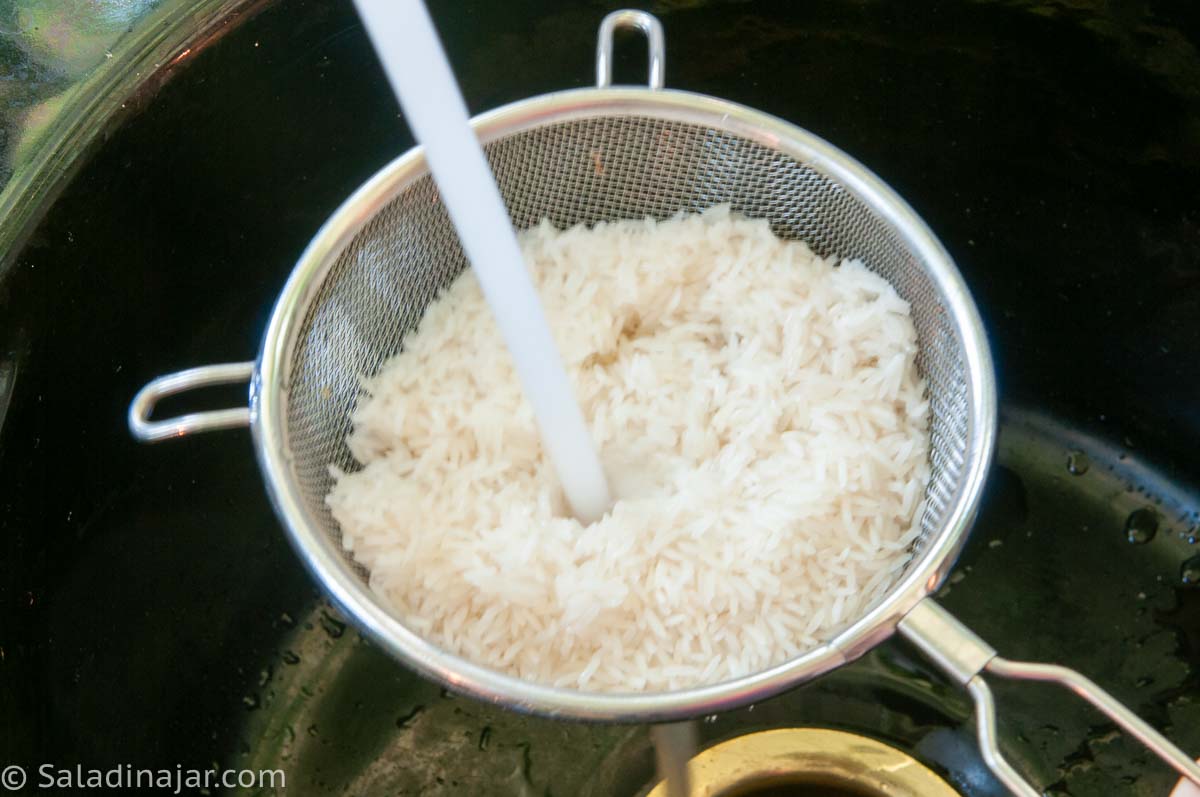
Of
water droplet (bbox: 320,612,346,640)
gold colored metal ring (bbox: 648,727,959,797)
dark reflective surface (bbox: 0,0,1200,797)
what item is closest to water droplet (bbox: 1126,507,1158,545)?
dark reflective surface (bbox: 0,0,1200,797)

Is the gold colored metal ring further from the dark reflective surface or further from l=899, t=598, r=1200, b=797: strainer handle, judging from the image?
l=899, t=598, r=1200, b=797: strainer handle

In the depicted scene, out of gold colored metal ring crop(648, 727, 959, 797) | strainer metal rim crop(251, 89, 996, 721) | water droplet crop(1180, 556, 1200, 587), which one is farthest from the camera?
water droplet crop(1180, 556, 1200, 587)

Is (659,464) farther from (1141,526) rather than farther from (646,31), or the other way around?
(1141,526)

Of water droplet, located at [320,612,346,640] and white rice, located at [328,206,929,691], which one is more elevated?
white rice, located at [328,206,929,691]

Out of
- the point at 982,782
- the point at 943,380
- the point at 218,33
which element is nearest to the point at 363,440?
the point at 218,33

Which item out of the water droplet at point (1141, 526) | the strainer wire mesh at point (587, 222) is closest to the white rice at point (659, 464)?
the strainer wire mesh at point (587, 222)

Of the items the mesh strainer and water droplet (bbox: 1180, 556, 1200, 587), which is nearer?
the mesh strainer

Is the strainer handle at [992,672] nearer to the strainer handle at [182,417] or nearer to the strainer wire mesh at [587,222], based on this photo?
the strainer wire mesh at [587,222]

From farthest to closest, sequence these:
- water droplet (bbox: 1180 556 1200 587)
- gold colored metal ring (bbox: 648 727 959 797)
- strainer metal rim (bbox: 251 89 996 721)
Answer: water droplet (bbox: 1180 556 1200 587), gold colored metal ring (bbox: 648 727 959 797), strainer metal rim (bbox: 251 89 996 721)
